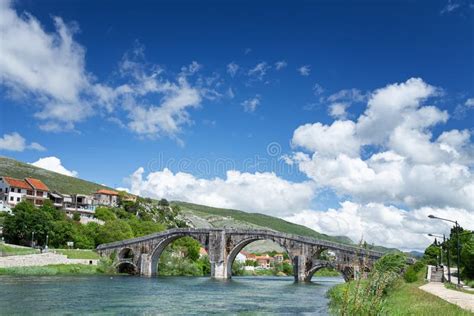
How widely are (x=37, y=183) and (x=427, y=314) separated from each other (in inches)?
3498

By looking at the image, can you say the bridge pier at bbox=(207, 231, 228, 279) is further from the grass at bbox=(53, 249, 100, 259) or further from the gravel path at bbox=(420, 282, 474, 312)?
the gravel path at bbox=(420, 282, 474, 312)

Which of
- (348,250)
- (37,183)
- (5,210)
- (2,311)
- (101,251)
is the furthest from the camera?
(37,183)

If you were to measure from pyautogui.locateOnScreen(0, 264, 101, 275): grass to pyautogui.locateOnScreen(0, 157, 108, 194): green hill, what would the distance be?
79.1 m

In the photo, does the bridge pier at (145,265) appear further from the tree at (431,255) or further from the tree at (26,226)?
the tree at (431,255)

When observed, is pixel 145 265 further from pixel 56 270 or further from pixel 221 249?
pixel 56 270

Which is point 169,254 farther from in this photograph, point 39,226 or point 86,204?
point 86,204

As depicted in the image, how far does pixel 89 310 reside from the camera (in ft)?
82.3

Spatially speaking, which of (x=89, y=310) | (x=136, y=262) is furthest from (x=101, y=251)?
(x=89, y=310)

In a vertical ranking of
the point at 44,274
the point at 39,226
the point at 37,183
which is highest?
the point at 37,183

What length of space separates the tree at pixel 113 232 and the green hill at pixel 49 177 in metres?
62.1

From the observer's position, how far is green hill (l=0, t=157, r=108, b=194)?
13961 cm

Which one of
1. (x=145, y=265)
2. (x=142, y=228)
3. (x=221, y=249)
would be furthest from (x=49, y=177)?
(x=221, y=249)

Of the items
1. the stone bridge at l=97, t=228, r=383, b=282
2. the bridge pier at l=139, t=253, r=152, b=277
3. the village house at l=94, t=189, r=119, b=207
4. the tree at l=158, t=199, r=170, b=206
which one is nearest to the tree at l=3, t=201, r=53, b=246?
the stone bridge at l=97, t=228, r=383, b=282

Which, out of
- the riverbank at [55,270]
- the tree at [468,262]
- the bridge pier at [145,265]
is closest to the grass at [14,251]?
the riverbank at [55,270]
